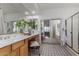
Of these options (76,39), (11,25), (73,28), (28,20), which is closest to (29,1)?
(28,20)

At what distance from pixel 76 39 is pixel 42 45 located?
0.62m

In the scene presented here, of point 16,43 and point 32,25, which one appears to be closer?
point 16,43

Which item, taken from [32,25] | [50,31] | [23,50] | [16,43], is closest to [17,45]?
[16,43]

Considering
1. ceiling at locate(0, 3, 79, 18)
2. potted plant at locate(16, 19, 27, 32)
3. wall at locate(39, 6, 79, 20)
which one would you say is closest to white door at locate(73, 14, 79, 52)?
wall at locate(39, 6, 79, 20)

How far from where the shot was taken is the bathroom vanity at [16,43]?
1.98m

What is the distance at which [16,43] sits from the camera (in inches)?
83.7

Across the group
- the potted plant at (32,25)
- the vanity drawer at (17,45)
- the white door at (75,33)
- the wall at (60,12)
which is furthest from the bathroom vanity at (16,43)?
the white door at (75,33)

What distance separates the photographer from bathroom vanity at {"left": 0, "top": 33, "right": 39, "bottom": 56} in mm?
1976

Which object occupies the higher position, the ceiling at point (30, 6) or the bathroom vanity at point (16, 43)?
the ceiling at point (30, 6)

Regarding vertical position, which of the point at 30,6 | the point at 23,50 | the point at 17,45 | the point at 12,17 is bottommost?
the point at 23,50

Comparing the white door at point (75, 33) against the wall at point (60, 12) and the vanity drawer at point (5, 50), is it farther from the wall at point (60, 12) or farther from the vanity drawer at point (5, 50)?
the vanity drawer at point (5, 50)

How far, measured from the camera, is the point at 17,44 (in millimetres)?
2148

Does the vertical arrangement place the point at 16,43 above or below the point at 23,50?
above

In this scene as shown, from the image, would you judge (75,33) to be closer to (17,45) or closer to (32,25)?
(32,25)
